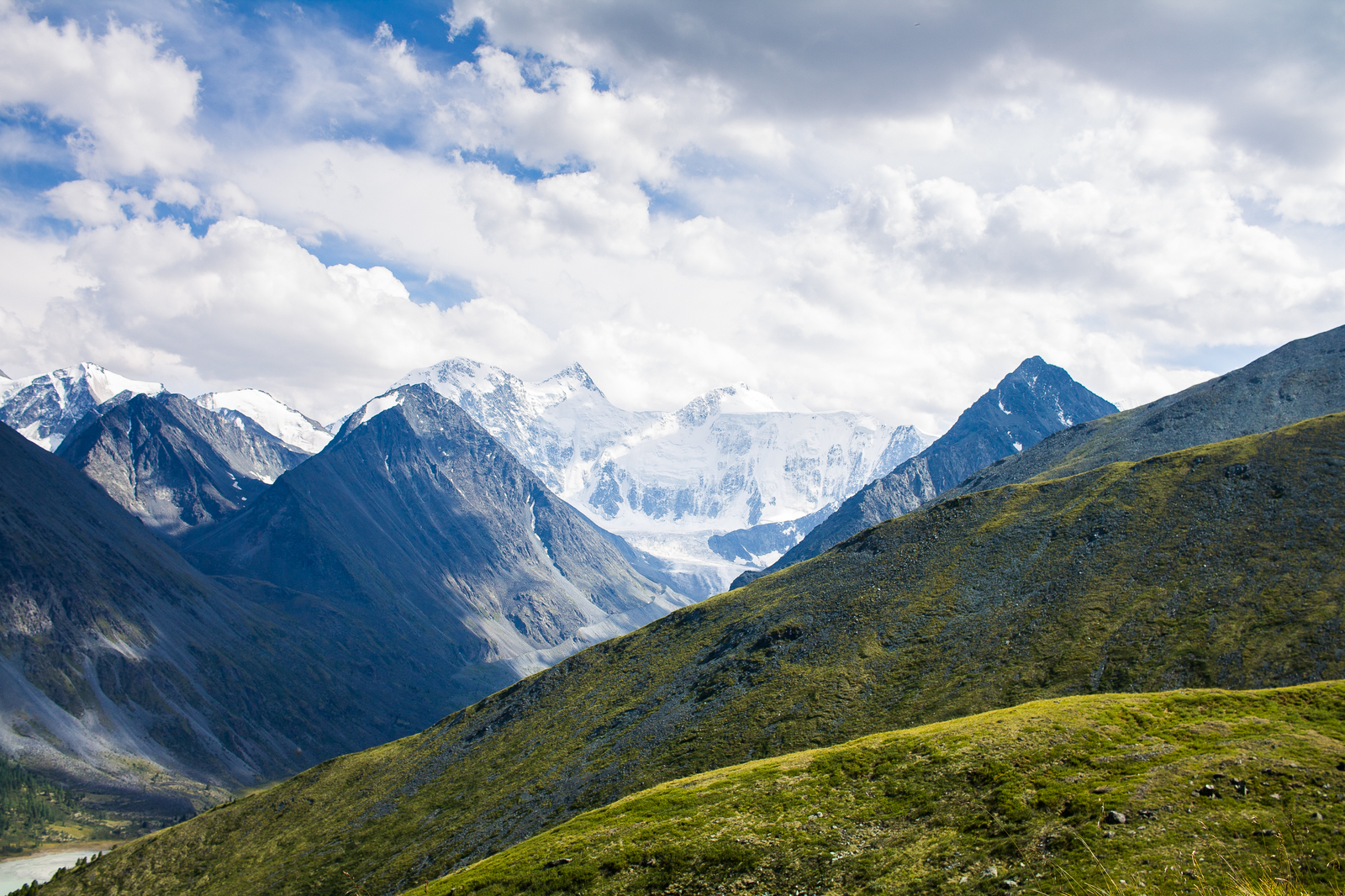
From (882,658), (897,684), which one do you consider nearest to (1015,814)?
(897,684)

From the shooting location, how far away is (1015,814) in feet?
158

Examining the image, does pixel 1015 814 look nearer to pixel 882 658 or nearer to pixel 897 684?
pixel 897 684

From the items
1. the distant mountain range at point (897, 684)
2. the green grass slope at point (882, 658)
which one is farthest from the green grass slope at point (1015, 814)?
the green grass slope at point (882, 658)

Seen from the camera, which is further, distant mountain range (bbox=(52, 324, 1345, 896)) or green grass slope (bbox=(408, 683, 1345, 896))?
distant mountain range (bbox=(52, 324, 1345, 896))

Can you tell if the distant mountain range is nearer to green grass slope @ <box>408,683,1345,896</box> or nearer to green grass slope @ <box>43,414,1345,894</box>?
green grass slope @ <box>408,683,1345,896</box>

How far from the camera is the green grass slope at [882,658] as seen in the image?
341 ft

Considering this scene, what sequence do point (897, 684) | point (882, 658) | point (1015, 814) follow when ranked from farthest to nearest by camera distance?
point (882, 658)
point (897, 684)
point (1015, 814)

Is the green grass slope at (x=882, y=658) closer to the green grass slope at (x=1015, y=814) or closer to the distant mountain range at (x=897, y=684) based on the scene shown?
the distant mountain range at (x=897, y=684)

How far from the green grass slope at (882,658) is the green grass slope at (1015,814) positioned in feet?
133

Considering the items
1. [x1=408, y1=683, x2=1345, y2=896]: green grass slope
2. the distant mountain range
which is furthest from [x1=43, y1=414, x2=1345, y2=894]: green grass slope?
[x1=408, y1=683, x2=1345, y2=896]: green grass slope

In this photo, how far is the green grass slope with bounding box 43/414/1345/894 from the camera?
341ft

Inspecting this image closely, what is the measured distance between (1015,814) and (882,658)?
79.7 metres

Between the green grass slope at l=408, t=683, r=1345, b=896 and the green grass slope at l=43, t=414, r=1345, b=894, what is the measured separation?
4047cm

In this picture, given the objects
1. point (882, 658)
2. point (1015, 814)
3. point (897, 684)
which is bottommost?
point (897, 684)
